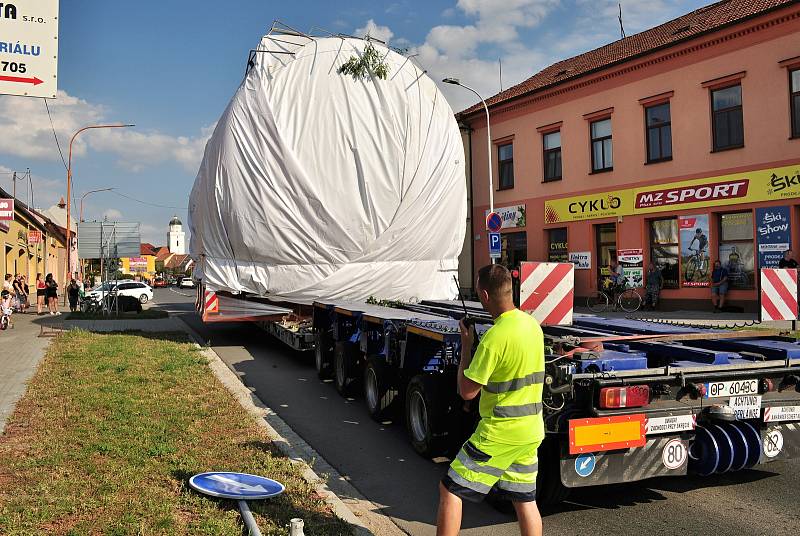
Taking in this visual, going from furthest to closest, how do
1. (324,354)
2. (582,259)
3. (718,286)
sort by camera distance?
1. (582,259)
2. (718,286)
3. (324,354)

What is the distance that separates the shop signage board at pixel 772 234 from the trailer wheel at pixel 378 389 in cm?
1464

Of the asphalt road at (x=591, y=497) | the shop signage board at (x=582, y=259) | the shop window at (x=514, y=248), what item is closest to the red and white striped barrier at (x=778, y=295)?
the asphalt road at (x=591, y=497)

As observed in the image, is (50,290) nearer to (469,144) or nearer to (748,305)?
(469,144)

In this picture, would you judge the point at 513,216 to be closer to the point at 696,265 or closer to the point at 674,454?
the point at 696,265

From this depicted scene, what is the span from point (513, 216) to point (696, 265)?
838 cm

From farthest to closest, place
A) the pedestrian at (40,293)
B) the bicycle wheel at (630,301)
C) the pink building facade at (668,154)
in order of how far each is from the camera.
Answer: the pedestrian at (40,293) < the bicycle wheel at (630,301) < the pink building facade at (668,154)

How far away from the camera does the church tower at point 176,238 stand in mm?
155750

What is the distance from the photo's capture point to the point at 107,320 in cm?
1945

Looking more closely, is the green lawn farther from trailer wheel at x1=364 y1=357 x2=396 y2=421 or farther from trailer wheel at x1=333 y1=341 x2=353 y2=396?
trailer wheel at x1=333 y1=341 x2=353 y2=396

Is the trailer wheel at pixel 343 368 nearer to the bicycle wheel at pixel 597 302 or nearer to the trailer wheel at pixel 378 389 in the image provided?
the trailer wheel at pixel 378 389

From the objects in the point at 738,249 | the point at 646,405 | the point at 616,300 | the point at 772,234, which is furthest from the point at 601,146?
the point at 646,405

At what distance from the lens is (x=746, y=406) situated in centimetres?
417

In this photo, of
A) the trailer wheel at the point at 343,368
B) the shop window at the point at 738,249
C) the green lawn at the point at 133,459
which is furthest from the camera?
the shop window at the point at 738,249

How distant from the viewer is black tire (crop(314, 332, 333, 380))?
29.1 feet
